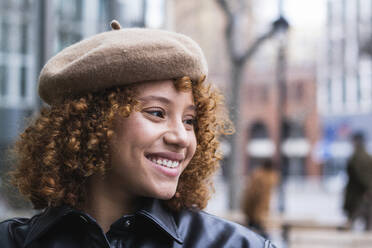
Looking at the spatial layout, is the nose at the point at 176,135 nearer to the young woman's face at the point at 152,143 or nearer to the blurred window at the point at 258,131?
the young woman's face at the point at 152,143

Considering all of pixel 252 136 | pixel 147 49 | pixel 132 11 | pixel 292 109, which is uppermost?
pixel 132 11

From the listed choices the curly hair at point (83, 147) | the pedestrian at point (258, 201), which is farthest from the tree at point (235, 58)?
the curly hair at point (83, 147)

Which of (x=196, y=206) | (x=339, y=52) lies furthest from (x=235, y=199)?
(x=339, y=52)

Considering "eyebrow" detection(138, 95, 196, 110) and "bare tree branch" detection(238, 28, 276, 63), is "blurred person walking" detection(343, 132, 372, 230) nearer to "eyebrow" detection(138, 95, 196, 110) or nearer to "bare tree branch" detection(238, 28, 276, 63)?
"bare tree branch" detection(238, 28, 276, 63)

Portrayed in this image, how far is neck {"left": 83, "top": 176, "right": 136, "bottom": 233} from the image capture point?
1692 millimetres

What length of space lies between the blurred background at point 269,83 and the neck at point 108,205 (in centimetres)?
56

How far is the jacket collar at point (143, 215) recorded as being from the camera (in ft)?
5.16

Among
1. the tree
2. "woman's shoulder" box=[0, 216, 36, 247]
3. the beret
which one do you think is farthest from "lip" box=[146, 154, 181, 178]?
the tree

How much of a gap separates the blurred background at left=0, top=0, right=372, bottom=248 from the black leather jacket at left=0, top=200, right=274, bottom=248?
60 cm

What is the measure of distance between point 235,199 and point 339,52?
25594 mm

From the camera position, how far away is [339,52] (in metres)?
34.0

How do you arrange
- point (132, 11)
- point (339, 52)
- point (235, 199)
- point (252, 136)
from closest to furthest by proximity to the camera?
point (132, 11), point (235, 199), point (339, 52), point (252, 136)

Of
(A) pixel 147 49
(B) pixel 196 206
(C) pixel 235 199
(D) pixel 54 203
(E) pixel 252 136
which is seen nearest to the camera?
(A) pixel 147 49

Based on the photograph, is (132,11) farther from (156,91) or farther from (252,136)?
(252,136)
